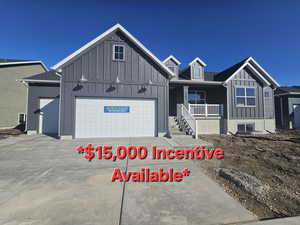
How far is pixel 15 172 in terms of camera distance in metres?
3.63

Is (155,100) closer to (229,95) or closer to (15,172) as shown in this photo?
(229,95)

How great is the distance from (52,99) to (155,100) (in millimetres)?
7465

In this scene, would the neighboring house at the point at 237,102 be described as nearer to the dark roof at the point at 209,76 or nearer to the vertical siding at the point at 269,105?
the vertical siding at the point at 269,105

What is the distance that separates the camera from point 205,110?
33.6ft

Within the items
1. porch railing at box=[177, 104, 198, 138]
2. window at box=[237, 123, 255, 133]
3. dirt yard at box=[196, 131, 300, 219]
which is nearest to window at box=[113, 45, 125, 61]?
porch railing at box=[177, 104, 198, 138]

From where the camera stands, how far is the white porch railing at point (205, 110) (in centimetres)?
1005

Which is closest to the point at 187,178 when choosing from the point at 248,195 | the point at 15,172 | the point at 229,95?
the point at 248,195

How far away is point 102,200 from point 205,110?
9365 mm

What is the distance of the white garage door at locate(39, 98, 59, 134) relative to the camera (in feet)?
32.4

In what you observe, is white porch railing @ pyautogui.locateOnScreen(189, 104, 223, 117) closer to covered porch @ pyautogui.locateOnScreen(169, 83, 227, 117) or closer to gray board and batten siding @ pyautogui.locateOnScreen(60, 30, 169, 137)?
covered porch @ pyautogui.locateOnScreen(169, 83, 227, 117)

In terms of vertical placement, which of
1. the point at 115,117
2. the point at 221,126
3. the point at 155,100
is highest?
the point at 155,100

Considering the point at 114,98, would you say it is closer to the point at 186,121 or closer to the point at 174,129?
the point at 174,129

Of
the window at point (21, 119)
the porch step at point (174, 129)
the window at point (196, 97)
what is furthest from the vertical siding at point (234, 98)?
the window at point (21, 119)
